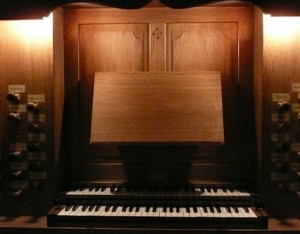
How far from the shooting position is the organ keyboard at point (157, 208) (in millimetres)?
2734

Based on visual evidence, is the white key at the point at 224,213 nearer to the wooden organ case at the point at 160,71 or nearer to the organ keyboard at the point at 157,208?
the organ keyboard at the point at 157,208

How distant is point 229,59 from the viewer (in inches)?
127

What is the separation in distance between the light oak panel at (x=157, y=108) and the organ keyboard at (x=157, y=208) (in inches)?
16.9

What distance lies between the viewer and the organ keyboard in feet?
8.97

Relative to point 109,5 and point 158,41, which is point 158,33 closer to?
point 158,41

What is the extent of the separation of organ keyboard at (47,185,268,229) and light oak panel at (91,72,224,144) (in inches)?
16.9

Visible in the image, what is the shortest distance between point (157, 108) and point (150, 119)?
4.0 inches

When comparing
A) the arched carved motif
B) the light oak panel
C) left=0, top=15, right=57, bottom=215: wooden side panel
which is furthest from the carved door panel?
left=0, top=15, right=57, bottom=215: wooden side panel

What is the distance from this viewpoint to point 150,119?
2.96 metres

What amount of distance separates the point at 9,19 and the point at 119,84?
95 cm

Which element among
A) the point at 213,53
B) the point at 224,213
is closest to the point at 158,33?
→ the point at 213,53

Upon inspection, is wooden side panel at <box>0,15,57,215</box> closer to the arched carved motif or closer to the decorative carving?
the arched carved motif

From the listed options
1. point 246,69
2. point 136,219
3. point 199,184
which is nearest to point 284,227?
point 199,184

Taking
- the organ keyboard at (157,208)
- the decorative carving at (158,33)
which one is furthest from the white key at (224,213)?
the decorative carving at (158,33)
